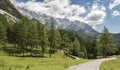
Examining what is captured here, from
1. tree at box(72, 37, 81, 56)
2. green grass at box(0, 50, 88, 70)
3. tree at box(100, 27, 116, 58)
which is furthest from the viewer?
tree at box(72, 37, 81, 56)

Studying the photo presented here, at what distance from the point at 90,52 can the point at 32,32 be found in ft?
239

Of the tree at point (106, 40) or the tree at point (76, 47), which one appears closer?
the tree at point (106, 40)

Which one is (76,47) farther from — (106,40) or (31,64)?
(31,64)

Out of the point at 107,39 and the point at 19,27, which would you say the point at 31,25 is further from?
the point at 107,39

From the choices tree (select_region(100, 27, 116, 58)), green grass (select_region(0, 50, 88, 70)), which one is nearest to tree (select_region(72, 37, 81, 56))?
tree (select_region(100, 27, 116, 58))

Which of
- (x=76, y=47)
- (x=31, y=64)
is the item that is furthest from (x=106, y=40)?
(x=31, y=64)

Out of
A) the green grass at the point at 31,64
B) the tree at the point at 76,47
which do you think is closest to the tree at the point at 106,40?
the tree at the point at 76,47

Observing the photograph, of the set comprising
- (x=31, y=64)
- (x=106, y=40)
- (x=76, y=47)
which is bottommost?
(x=31, y=64)

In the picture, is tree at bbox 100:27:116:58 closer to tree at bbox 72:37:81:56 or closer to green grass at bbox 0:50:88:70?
tree at bbox 72:37:81:56

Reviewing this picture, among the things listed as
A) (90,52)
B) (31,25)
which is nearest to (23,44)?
(31,25)

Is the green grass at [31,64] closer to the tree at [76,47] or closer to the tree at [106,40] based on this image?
the tree at [106,40]

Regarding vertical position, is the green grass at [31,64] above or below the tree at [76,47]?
below

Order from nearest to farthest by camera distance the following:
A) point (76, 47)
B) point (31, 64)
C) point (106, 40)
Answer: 1. point (31, 64)
2. point (106, 40)
3. point (76, 47)

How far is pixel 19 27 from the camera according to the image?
3812 inches
